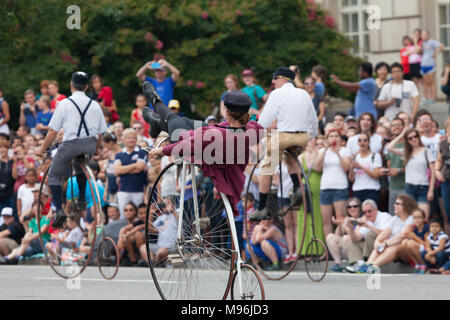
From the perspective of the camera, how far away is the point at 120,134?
1984 centimetres

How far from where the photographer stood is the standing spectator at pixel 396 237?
597 inches

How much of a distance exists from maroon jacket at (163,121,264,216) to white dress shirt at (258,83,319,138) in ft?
12.6

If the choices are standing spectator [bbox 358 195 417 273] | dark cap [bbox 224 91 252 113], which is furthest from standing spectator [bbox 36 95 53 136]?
dark cap [bbox 224 91 252 113]

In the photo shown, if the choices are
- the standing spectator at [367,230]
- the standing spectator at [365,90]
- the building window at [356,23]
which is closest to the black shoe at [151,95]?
the standing spectator at [367,230]

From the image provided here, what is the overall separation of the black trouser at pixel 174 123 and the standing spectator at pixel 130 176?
671 cm

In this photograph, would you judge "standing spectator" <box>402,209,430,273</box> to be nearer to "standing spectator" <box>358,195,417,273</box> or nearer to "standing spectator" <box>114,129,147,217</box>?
"standing spectator" <box>358,195,417,273</box>

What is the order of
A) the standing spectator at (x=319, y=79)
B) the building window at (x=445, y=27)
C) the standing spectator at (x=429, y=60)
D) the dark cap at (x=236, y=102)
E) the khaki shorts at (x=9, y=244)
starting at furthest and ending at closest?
the building window at (x=445, y=27), the standing spectator at (x=429, y=60), the khaki shorts at (x=9, y=244), the standing spectator at (x=319, y=79), the dark cap at (x=236, y=102)

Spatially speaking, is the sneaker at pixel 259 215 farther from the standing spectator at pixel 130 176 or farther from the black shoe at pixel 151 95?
the standing spectator at pixel 130 176

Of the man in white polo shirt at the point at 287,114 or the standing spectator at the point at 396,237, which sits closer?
the man in white polo shirt at the point at 287,114

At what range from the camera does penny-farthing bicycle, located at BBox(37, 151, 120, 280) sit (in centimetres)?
1402

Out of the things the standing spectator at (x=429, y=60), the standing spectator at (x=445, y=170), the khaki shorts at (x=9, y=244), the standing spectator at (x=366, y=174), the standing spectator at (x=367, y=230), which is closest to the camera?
the standing spectator at (x=445, y=170)

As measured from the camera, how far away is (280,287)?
41.8 ft

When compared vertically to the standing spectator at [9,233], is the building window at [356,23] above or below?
above

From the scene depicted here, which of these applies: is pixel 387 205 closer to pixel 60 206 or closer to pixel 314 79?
pixel 314 79
